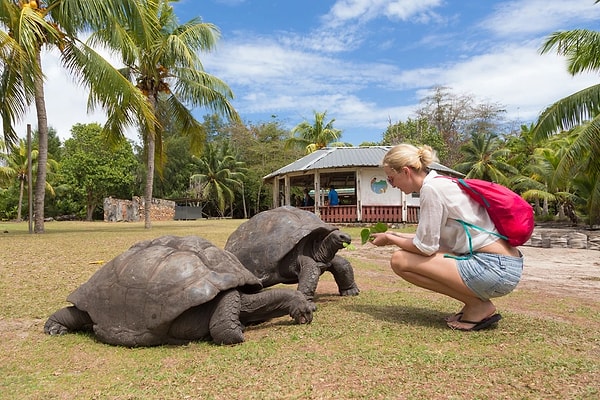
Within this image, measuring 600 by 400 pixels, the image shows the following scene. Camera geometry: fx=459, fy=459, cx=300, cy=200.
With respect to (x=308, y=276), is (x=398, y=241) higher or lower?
higher

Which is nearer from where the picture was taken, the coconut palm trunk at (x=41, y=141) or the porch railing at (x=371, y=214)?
the coconut palm trunk at (x=41, y=141)

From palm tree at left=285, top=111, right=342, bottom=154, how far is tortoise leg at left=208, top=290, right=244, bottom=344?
120 ft

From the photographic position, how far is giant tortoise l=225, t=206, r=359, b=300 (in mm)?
4926

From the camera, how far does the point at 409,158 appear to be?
3.88m

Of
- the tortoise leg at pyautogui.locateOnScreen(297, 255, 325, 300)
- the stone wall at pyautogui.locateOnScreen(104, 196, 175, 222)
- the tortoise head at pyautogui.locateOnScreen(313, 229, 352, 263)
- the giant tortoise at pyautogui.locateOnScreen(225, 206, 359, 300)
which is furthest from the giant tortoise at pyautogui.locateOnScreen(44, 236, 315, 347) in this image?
the stone wall at pyautogui.locateOnScreen(104, 196, 175, 222)

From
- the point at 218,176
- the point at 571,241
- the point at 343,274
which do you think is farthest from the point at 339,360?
the point at 218,176

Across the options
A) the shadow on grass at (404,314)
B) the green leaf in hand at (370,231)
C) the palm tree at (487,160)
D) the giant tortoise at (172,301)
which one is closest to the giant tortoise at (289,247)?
the green leaf in hand at (370,231)

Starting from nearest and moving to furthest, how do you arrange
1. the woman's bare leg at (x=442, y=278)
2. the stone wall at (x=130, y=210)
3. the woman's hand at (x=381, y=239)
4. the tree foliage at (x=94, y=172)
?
1. the woman's bare leg at (x=442, y=278)
2. the woman's hand at (x=381, y=239)
3. the stone wall at (x=130, y=210)
4. the tree foliage at (x=94, y=172)

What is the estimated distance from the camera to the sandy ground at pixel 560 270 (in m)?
6.96

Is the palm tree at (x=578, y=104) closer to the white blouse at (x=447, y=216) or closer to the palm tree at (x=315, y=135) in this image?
the white blouse at (x=447, y=216)

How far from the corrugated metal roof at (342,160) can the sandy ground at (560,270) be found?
35.2 ft

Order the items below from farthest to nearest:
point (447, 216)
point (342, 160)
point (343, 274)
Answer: point (342, 160) < point (343, 274) < point (447, 216)

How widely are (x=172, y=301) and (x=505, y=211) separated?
8.98 ft

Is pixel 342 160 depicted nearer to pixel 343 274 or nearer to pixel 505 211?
pixel 343 274
